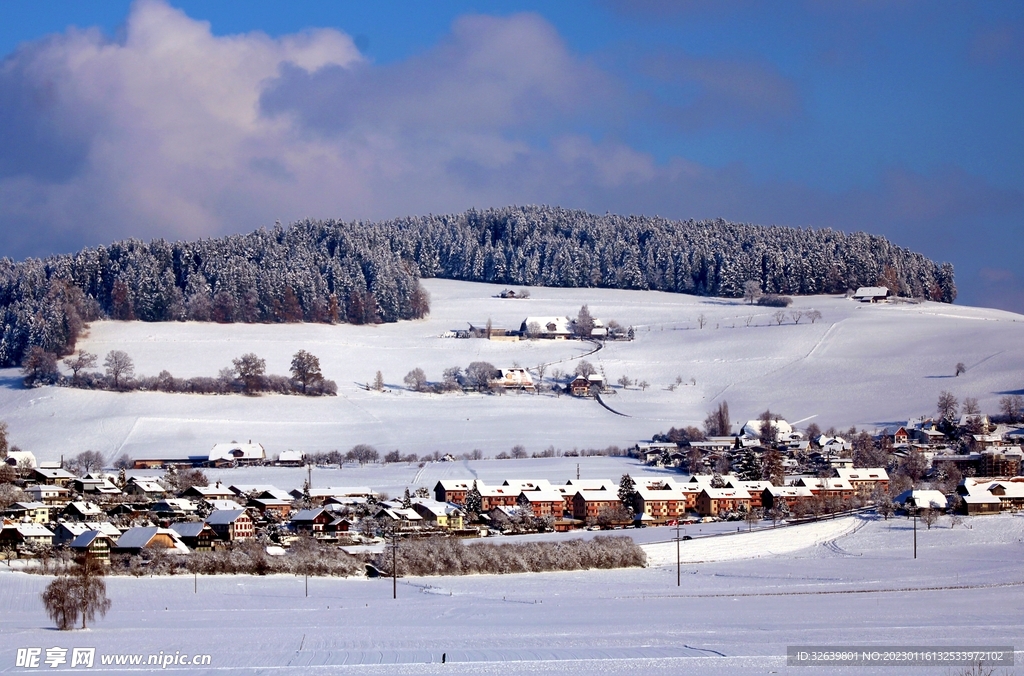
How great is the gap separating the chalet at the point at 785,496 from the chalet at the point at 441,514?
12417 mm

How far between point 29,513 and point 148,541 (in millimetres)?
8518

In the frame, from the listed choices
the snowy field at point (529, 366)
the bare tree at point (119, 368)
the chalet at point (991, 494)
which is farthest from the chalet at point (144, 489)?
the chalet at point (991, 494)

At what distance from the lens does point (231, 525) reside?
127ft

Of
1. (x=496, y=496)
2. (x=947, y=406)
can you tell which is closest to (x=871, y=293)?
(x=947, y=406)

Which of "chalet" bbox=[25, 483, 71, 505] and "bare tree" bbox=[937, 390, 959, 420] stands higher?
"bare tree" bbox=[937, 390, 959, 420]

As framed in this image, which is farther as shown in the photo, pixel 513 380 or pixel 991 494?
pixel 513 380

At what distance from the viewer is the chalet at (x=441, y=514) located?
42719mm

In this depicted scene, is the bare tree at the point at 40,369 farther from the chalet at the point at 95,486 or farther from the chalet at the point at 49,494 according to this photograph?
the chalet at the point at 49,494

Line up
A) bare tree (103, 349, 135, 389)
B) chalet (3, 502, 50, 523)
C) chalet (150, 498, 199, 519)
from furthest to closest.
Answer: bare tree (103, 349, 135, 389) < chalet (150, 498, 199, 519) < chalet (3, 502, 50, 523)

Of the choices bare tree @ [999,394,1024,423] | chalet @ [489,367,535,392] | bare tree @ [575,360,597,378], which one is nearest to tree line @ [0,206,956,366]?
chalet @ [489,367,535,392]

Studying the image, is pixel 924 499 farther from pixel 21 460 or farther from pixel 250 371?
pixel 250 371

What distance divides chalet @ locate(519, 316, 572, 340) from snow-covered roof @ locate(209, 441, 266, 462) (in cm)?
3582

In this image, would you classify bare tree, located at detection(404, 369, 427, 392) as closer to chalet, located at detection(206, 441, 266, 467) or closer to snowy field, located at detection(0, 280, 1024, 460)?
snowy field, located at detection(0, 280, 1024, 460)

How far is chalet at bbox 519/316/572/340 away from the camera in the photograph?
302 feet
